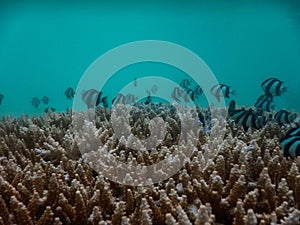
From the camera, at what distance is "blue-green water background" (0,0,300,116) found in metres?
35.2

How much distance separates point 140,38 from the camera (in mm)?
71250

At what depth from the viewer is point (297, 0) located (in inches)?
1129

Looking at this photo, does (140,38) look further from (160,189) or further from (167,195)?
(167,195)

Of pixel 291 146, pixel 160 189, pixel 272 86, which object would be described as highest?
pixel 272 86

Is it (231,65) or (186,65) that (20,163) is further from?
(231,65)

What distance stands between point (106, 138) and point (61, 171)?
1217 millimetres

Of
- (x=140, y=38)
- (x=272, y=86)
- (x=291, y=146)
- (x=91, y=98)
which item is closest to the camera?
(x=291, y=146)

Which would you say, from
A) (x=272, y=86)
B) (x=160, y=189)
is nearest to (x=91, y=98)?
(x=272, y=86)

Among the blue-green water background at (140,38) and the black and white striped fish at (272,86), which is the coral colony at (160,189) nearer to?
the black and white striped fish at (272,86)

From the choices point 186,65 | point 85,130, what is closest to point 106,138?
point 85,130

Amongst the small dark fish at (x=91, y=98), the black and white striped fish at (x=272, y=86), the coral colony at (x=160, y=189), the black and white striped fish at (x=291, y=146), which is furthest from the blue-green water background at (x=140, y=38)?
the black and white striped fish at (x=291, y=146)

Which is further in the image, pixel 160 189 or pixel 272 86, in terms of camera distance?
pixel 272 86

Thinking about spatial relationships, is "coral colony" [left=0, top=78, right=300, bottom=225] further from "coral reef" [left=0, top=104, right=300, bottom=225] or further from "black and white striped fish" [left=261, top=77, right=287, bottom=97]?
"black and white striped fish" [left=261, top=77, right=287, bottom=97]

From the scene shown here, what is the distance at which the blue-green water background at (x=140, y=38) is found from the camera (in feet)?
115
